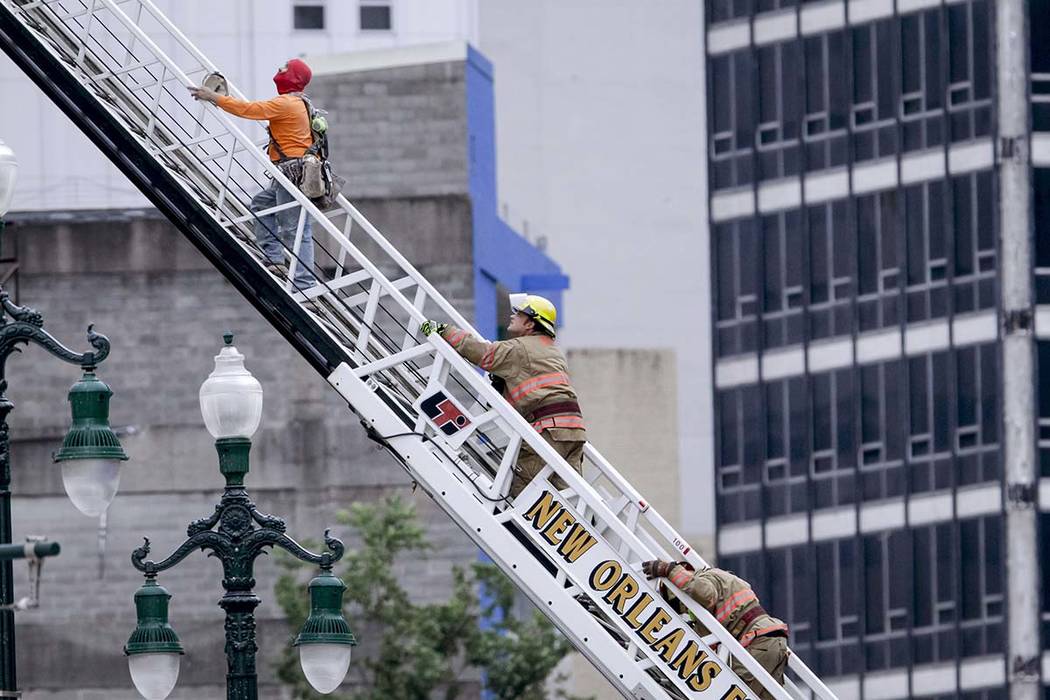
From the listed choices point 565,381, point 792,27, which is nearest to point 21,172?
point 792,27

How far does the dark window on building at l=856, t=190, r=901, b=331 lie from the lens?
56906mm

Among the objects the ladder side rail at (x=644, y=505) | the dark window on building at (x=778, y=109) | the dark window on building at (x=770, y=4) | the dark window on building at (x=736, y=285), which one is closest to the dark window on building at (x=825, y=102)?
the dark window on building at (x=778, y=109)

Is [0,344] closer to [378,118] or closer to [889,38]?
[378,118]

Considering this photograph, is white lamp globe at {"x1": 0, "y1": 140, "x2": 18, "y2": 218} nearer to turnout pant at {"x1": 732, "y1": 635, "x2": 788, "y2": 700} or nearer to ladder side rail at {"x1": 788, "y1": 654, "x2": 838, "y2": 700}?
turnout pant at {"x1": 732, "y1": 635, "x2": 788, "y2": 700}

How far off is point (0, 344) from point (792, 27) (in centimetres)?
4236

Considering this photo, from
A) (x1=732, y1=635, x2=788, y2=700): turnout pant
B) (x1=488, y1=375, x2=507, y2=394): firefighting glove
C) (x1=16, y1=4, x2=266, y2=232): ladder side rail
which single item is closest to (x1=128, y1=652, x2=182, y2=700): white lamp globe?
(x1=488, y1=375, x2=507, y2=394): firefighting glove

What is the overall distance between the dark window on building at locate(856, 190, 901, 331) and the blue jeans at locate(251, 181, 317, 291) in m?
37.8

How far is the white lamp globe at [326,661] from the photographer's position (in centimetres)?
1742

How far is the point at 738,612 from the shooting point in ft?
61.1

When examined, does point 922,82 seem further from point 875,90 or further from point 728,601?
point 728,601

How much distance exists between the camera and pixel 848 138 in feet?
190

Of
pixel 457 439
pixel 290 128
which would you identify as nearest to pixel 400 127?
pixel 290 128

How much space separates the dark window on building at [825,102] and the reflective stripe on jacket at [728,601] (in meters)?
39.8

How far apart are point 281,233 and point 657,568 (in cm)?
362
